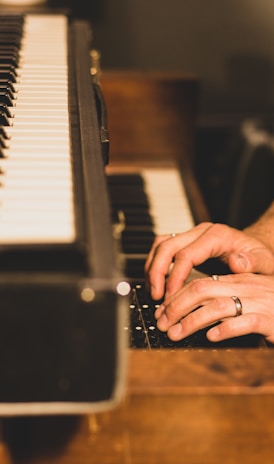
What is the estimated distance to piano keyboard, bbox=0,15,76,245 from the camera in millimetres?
676

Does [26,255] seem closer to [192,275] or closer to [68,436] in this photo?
[68,436]

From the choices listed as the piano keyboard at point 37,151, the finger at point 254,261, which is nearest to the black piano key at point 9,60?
the piano keyboard at point 37,151

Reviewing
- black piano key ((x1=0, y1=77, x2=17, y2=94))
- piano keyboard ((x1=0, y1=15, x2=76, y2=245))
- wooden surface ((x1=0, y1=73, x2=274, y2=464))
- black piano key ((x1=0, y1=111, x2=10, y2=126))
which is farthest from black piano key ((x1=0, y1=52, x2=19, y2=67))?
wooden surface ((x1=0, y1=73, x2=274, y2=464))

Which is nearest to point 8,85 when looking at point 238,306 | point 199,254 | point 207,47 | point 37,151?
point 37,151

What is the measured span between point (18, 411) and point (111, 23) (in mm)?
3052

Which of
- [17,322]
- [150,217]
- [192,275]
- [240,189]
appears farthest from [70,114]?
[240,189]

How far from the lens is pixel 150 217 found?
162cm

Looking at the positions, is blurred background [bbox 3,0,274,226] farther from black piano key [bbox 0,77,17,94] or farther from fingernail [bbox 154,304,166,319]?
fingernail [bbox 154,304,166,319]

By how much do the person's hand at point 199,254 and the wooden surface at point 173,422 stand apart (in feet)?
1.17

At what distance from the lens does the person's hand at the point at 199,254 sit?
1083mm

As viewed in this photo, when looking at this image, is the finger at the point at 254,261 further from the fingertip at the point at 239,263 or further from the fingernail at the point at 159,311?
the fingernail at the point at 159,311

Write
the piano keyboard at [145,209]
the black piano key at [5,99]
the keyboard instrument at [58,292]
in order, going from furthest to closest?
1. the piano keyboard at [145,209]
2. the black piano key at [5,99]
3. the keyboard instrument at [58,292]

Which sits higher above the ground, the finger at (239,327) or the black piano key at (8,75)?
the black piano key at (8,75)

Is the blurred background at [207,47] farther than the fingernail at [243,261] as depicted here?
Yes
